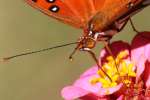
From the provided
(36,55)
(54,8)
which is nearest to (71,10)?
(54,8)

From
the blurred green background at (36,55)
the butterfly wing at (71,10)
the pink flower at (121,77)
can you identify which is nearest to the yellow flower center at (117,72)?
the pink flower at (121,77)

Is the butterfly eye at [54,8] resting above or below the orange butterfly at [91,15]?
above

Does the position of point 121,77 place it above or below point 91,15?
below

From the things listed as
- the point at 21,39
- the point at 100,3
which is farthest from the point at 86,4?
the point at 21,39

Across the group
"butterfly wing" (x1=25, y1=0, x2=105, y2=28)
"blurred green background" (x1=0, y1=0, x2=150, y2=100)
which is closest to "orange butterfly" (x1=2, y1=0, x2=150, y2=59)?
"butterfly wing" (x1=25, y1=0, x2=105, y2=28)

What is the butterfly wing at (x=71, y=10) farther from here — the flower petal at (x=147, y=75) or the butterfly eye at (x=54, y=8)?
the flower petal at (x=147, y=75)

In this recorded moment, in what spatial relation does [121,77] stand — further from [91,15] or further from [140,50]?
[91,15]
